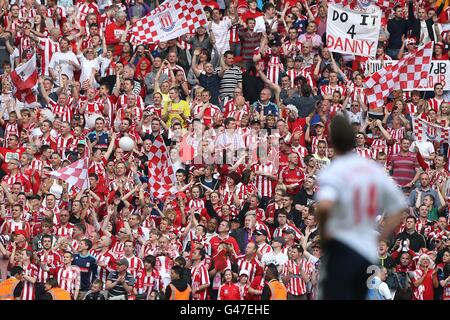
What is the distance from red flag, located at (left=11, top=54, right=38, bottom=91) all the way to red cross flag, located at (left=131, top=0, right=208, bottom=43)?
1.87 m

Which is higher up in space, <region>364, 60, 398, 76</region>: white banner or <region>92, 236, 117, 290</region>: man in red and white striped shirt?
<region>364, 60, 398, 76</region>: white banner

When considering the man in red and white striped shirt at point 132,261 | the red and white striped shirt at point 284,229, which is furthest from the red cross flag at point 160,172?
the man in red and white striped shirt at point 132,261

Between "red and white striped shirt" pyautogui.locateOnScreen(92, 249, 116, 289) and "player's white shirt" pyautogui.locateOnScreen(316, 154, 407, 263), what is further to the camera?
"red and white striped shirt" pyautogui.locateOnScreen(92, 249, 116, 289)

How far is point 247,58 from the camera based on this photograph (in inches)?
1056

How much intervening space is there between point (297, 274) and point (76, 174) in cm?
429

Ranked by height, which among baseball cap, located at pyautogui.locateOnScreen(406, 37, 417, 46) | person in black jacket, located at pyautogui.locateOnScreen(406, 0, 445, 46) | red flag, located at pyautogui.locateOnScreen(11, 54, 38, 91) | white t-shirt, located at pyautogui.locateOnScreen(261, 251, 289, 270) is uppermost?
person in black jacket, located at pyautogui.locateOnScreen(406, 0, 445, 46)

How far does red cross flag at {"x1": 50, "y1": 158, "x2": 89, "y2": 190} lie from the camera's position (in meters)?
23.4

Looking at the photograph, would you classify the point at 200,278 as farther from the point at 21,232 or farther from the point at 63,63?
the point at 63,63

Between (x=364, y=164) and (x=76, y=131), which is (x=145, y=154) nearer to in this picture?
(x=76, y=131)

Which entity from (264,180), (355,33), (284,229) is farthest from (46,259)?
(355,33)

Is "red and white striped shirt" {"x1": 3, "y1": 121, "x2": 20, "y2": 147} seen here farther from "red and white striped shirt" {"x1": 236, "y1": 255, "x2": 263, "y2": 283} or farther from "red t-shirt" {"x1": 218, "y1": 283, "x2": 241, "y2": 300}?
"red t-shirt" {"x1": 218, "y1": 283, "x2": 241, "y2": 300}

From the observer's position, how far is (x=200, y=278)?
2072 centimetres

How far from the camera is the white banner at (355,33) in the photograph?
2633 centimetres

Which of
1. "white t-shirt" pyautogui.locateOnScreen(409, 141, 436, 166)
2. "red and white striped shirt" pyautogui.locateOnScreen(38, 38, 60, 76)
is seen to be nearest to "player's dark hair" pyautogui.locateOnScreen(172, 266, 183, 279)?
"white t-shirt" pyautogui.locateOnScreen(409, 141, 436, 166)
